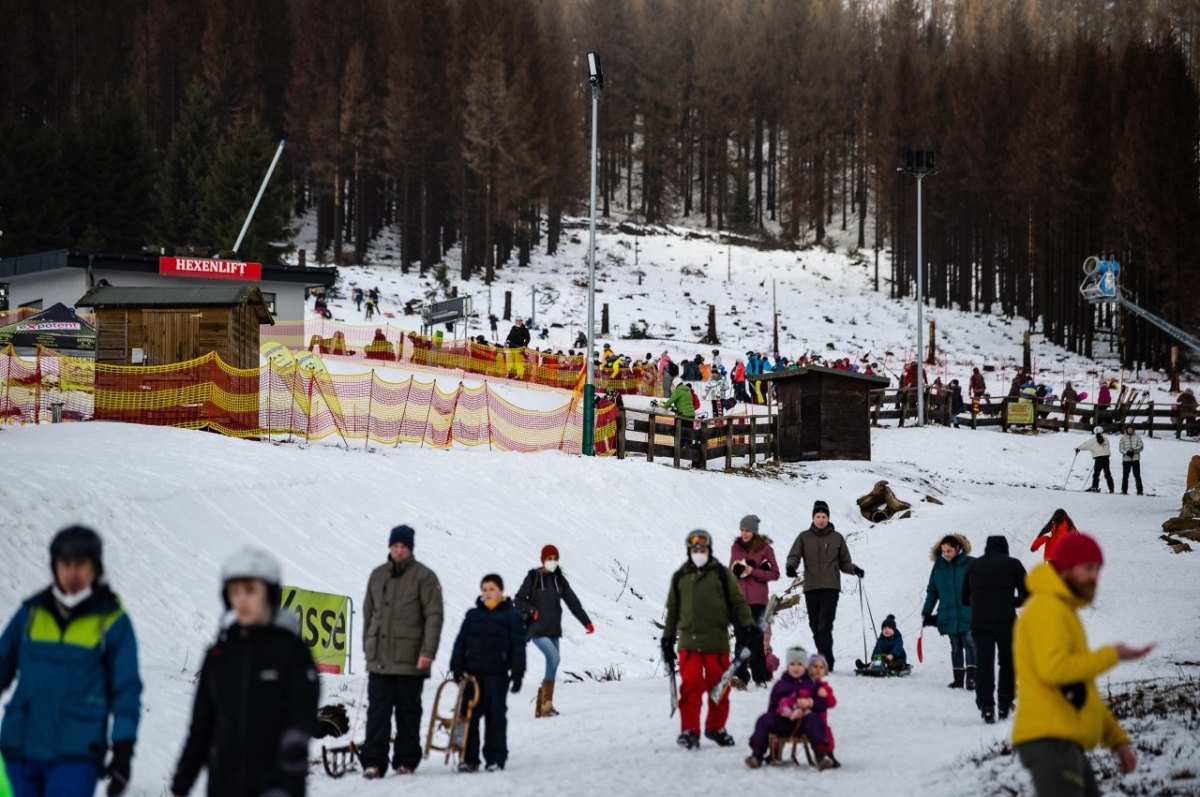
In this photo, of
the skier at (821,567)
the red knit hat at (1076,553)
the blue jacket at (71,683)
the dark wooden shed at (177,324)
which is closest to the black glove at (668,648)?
the skier at (821,567)

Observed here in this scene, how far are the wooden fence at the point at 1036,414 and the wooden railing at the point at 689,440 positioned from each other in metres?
10.9

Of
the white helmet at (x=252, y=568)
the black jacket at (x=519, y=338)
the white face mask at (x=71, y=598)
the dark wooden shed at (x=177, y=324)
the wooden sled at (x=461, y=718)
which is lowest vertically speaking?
the wooden sled at (x=461, y=718)

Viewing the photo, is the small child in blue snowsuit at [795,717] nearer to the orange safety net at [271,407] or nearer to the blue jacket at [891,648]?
the blue jacket at [891,648]

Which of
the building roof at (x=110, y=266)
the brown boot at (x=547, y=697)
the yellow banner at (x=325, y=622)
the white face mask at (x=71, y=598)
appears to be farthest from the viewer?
the building roof at (x=110, y=266)

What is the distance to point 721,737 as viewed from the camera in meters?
8.97

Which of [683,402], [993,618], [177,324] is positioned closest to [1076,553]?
[993,618]

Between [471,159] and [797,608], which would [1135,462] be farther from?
[471,159]

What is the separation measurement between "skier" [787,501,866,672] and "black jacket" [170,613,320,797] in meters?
8.38

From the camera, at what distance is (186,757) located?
4.52m

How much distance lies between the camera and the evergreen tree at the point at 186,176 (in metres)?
58.3

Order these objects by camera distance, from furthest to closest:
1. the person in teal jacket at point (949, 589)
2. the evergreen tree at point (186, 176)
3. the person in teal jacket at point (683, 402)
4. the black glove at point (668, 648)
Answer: the evergreen tree at point (186, 176) < the person in teal jacket at point (683, 402) < the person in teal jacket at point (949, 589) < the black glove at point (668, 648)

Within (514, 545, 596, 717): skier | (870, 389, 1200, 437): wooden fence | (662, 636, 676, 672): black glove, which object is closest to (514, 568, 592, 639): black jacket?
(514, 545, 596, 717): skier

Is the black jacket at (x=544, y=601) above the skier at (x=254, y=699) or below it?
below

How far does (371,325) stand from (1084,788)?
140 feet
